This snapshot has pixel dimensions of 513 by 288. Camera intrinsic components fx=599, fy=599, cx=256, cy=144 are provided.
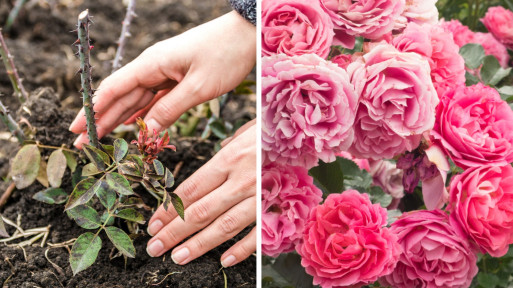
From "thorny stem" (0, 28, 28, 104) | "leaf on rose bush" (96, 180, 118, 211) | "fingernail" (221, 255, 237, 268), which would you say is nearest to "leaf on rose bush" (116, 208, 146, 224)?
"leaf on rose bush" (96, 180, 118, 211)

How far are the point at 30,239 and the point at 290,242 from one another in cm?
79

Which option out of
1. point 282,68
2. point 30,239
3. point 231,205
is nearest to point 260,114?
point 282,68

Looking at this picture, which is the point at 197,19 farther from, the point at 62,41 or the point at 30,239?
the point at 30,239

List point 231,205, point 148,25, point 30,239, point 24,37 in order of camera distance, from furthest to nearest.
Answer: point 148,25
point 24,37
point 30,239
point 231,205

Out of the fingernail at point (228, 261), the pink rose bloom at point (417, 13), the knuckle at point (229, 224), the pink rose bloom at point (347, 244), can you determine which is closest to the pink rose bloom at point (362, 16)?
the pink rose bloom at point (417, 13)

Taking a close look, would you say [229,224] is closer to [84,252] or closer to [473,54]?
[84,252]

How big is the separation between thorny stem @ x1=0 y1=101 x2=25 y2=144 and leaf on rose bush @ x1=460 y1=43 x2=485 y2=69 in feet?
3.37

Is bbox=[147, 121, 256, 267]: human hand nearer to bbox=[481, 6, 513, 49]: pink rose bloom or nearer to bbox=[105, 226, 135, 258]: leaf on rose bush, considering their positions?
bbox=[105, 226, 135, 258]: leaf on rose bush

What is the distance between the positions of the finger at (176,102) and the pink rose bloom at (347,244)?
0.58m

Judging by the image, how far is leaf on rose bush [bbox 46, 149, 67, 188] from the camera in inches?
54.7

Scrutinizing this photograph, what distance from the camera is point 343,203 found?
0.92 metres

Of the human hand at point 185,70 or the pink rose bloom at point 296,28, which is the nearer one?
the pink rose bloom at point 296,28

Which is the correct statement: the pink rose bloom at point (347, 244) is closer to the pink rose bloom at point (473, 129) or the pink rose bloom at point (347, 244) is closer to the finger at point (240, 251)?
the pink rose bloom at point (473, 129)

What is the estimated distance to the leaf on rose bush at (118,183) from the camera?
1.08m
